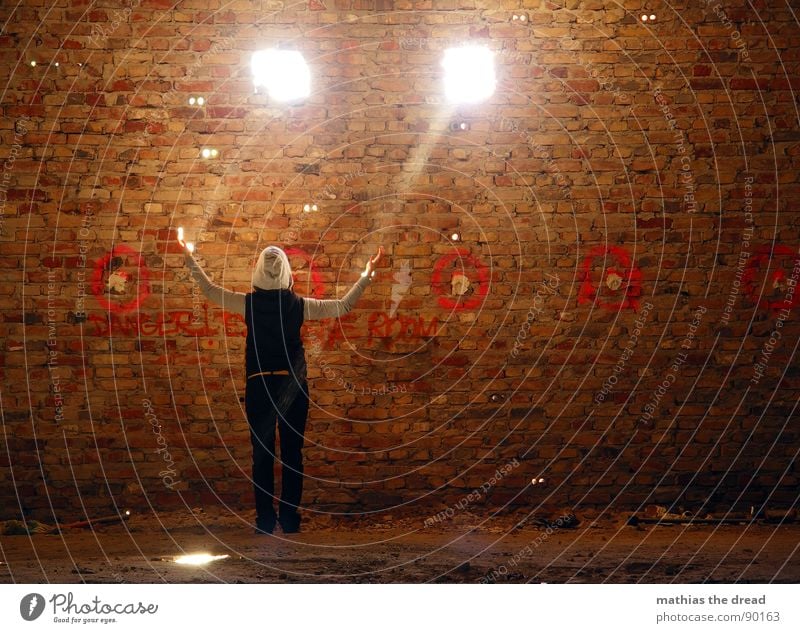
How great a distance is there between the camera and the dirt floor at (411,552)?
5262 mm

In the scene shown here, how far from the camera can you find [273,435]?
6.24m

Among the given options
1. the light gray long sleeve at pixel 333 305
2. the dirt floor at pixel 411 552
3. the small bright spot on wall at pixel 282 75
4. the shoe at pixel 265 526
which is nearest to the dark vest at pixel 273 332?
the light gray long sleeve at pixel 333 305

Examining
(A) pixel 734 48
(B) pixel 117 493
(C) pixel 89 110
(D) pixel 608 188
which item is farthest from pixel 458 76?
(B) pixel 117 493

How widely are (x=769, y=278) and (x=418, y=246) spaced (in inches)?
97.9

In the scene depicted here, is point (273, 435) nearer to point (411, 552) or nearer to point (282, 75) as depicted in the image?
point (411, 552)

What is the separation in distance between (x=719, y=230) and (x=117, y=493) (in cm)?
463

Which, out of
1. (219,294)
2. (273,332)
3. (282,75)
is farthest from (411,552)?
(282,75)

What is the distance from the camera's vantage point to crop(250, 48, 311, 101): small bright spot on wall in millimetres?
6840

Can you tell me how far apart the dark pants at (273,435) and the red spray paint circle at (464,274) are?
1332mm

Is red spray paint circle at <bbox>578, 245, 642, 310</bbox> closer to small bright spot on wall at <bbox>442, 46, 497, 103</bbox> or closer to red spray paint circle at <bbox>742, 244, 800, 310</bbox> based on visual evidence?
red spray paint circle at <bbox>742, 244, 800, 310</bbox>

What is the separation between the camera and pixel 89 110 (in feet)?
22.4

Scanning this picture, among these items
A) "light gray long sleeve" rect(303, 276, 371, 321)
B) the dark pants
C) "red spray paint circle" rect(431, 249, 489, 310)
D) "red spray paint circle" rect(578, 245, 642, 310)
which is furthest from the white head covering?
"red spray paint circle" rect(578, 245, 642, 310)

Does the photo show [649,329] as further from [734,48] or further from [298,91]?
[298,91]

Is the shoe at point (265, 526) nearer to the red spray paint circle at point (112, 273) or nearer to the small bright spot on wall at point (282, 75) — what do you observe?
the red spray paint circle at point (112, 273)
